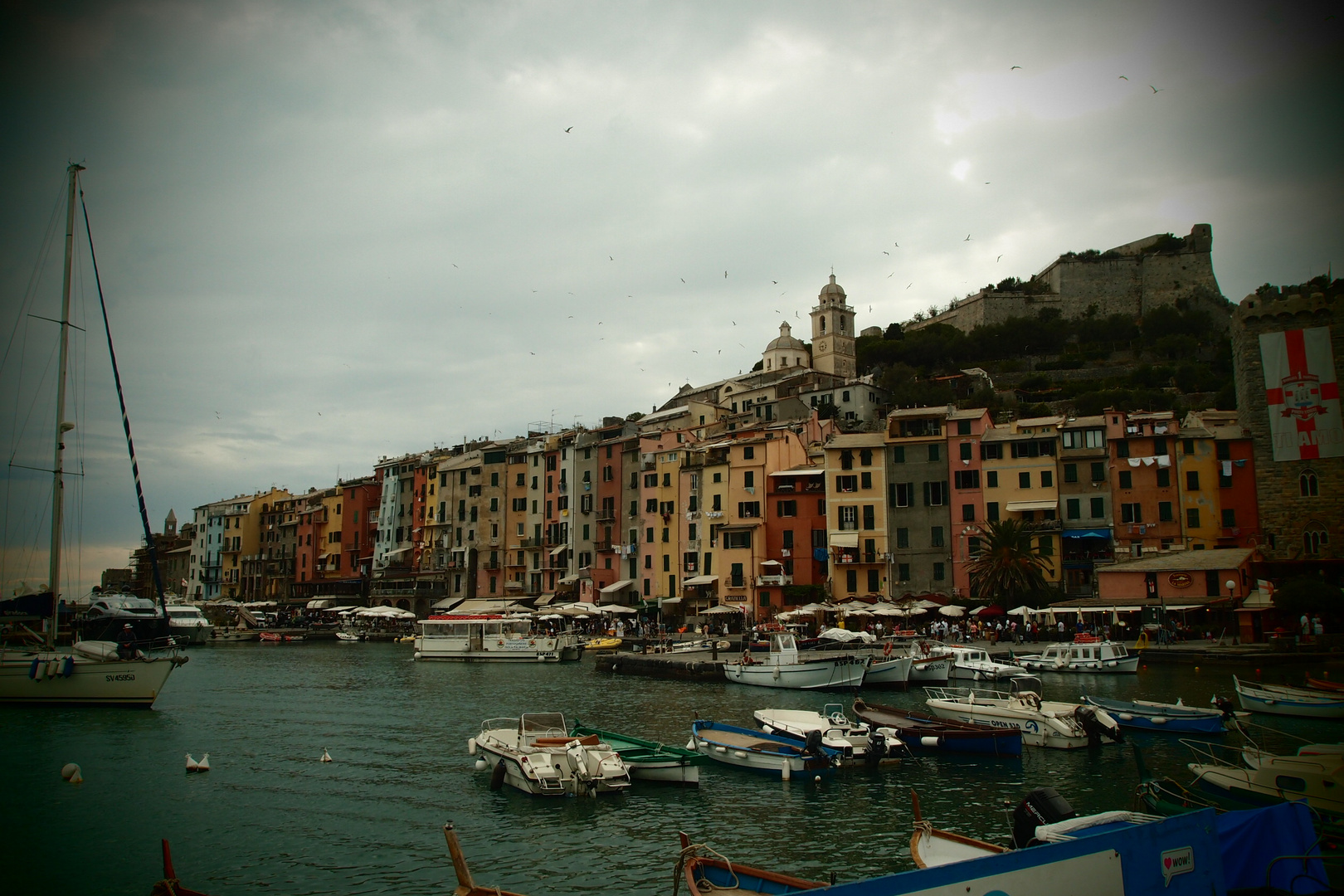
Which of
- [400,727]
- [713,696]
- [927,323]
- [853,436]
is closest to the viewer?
[400,727]

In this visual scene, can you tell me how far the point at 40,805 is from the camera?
65.0 feet

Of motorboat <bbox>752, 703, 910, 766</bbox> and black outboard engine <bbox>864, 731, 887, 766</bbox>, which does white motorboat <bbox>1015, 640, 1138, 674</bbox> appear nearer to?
motorboat <bbox>752, 703, 910, 766</bbox>

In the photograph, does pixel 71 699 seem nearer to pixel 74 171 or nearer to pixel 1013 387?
pixel 74 171

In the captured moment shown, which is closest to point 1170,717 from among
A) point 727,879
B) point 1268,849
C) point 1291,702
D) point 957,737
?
point 1291,702

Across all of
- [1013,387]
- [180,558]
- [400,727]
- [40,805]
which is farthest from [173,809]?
[180,558]

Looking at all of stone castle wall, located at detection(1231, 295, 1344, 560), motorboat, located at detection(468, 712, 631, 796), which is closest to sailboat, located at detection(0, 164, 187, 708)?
motorboat, located at detection(468, 712, 631, 796)

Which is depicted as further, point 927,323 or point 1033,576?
point 927,323

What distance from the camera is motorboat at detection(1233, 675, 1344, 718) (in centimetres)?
2630

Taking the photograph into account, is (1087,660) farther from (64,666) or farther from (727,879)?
(64,666)

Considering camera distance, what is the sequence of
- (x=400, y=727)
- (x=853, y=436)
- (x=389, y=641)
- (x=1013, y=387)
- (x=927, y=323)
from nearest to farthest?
(x=400, y=727)
(x=853, y=436)
(x=389, y=641)
(x=1013, y=387)
(x=927, y=323)

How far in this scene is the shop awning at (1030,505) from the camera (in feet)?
180

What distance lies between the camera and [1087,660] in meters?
40.2

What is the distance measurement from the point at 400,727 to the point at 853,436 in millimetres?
38964

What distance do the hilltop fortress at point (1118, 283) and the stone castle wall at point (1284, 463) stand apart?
5714 centimetres
